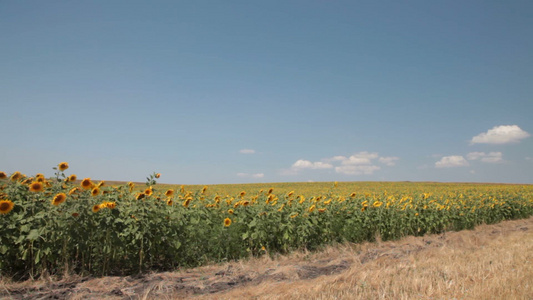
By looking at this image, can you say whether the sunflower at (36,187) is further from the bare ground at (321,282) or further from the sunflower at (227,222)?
the sunflower at (227,222)

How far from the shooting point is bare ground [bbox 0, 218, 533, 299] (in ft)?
13.7

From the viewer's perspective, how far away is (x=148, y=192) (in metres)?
5.54

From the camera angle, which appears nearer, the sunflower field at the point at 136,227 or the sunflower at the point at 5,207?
the sunflower at the point at 5,207

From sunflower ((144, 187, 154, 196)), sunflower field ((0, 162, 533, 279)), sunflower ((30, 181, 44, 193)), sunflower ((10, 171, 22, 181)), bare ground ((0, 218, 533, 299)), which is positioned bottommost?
bare ground ((0, 218, 533, 299))

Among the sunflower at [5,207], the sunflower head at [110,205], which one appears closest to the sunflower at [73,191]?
the sunflower head at [110,205]

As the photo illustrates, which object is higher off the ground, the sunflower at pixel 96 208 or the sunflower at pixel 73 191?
the sunflower at pixel 73 191

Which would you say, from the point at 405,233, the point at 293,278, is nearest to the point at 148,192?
the point at 293,278

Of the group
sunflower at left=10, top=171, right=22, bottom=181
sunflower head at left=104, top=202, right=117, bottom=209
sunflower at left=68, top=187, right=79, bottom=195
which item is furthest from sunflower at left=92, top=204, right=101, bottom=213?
sunflower at left=10, top=171, right=22, bottom=181

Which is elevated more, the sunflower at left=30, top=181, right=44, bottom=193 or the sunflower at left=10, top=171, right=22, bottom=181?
the sunflower at left=10, top=171, right=22, bottom=181

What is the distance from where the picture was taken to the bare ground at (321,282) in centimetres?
419

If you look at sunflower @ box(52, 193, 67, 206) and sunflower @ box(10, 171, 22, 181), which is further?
sunflower @ box(10, 171, 22, 181)

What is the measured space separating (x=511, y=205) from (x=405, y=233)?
9678mm

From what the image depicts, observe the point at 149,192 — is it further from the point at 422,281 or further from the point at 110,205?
the point at 422,281

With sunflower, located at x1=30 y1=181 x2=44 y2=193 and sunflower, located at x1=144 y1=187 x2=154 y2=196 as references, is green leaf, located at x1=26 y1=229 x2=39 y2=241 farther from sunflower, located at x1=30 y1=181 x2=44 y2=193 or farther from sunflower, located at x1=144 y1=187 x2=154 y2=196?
sunflower, located at x1=144 y1=187 x2=154 y2=196
